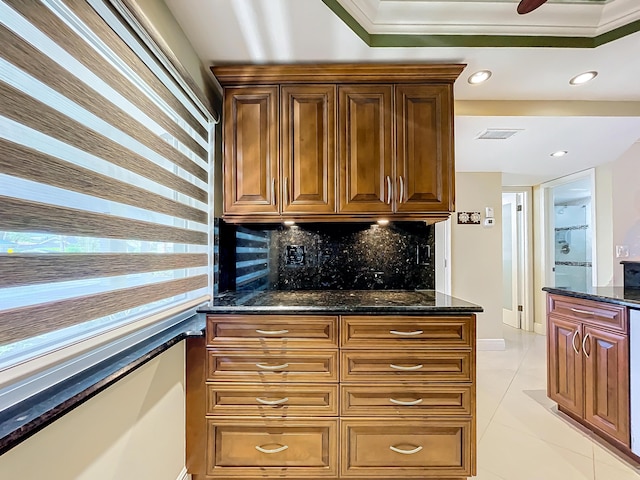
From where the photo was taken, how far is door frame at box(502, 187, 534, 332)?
15.3 feet

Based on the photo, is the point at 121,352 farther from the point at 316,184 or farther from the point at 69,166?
the point at 316,184

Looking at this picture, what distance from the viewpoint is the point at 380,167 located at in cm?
193

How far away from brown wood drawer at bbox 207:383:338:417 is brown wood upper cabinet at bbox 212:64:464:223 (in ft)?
3.01

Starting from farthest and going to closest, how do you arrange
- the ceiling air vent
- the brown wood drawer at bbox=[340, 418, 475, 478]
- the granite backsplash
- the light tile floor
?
1. the ceiling air vent
2. the granite backsplash
3. the light tile floor
4. the brown wood drawer at bbox=[340, 418, 475, 478]

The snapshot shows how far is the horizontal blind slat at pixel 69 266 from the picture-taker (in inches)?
28.3

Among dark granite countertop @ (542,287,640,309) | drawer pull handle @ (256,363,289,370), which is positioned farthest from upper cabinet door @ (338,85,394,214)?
dark granite countertop @ (542,287,640,309)

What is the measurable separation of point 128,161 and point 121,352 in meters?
0.64

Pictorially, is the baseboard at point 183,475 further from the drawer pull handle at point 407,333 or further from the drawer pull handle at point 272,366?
the drawer pull handle at point 407,333

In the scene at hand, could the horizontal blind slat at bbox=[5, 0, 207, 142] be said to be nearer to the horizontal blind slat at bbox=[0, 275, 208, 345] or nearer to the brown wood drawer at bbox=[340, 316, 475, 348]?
the horizontal blind slat at bbox=[0, 275, 208, 345]

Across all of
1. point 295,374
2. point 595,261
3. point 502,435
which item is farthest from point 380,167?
point 595,261

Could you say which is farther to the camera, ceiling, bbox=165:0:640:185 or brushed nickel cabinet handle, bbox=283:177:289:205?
brushed nickel cabinet handle, bbox=283:177:289:205

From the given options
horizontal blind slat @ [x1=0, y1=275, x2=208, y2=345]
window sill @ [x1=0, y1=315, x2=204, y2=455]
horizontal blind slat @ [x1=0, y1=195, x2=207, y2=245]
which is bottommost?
window sill @ [x1=0, y1=315, x2=204, y2=455]

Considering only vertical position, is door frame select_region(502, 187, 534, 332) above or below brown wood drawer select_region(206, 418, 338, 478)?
above

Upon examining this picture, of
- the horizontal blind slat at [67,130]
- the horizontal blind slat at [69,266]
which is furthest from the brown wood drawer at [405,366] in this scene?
the horizontal blind slat at [67,130]
